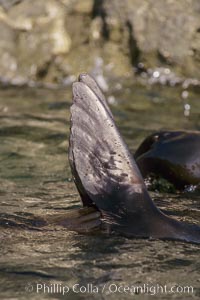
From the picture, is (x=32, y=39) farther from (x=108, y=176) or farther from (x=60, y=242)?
(x=60, y=242)

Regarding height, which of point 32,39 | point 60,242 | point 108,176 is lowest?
point 60,242

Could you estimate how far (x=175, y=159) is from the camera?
4.98 meters

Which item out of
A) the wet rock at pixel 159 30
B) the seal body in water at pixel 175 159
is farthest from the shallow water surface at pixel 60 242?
the wet rock at pixel 159 30

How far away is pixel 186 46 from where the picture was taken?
27.0 feet

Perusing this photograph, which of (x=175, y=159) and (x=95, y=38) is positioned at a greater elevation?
(x=95, y=38)

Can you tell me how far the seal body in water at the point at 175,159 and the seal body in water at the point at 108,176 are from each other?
132 cm

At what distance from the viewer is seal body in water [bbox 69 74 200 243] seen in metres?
3.53

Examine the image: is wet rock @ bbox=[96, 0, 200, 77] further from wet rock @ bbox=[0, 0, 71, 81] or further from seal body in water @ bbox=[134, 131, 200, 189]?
seal body in water @ bbox=[134, 131, 200, 189]

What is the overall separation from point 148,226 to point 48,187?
141 cm

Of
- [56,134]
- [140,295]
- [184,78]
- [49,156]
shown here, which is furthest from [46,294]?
[184,78]

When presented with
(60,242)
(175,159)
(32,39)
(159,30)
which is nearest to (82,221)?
(60,242)

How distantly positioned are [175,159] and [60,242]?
5.46 feet

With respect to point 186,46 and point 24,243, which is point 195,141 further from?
point 186,46

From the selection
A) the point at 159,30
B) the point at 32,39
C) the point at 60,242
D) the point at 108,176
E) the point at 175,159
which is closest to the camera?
the point at 60,242
